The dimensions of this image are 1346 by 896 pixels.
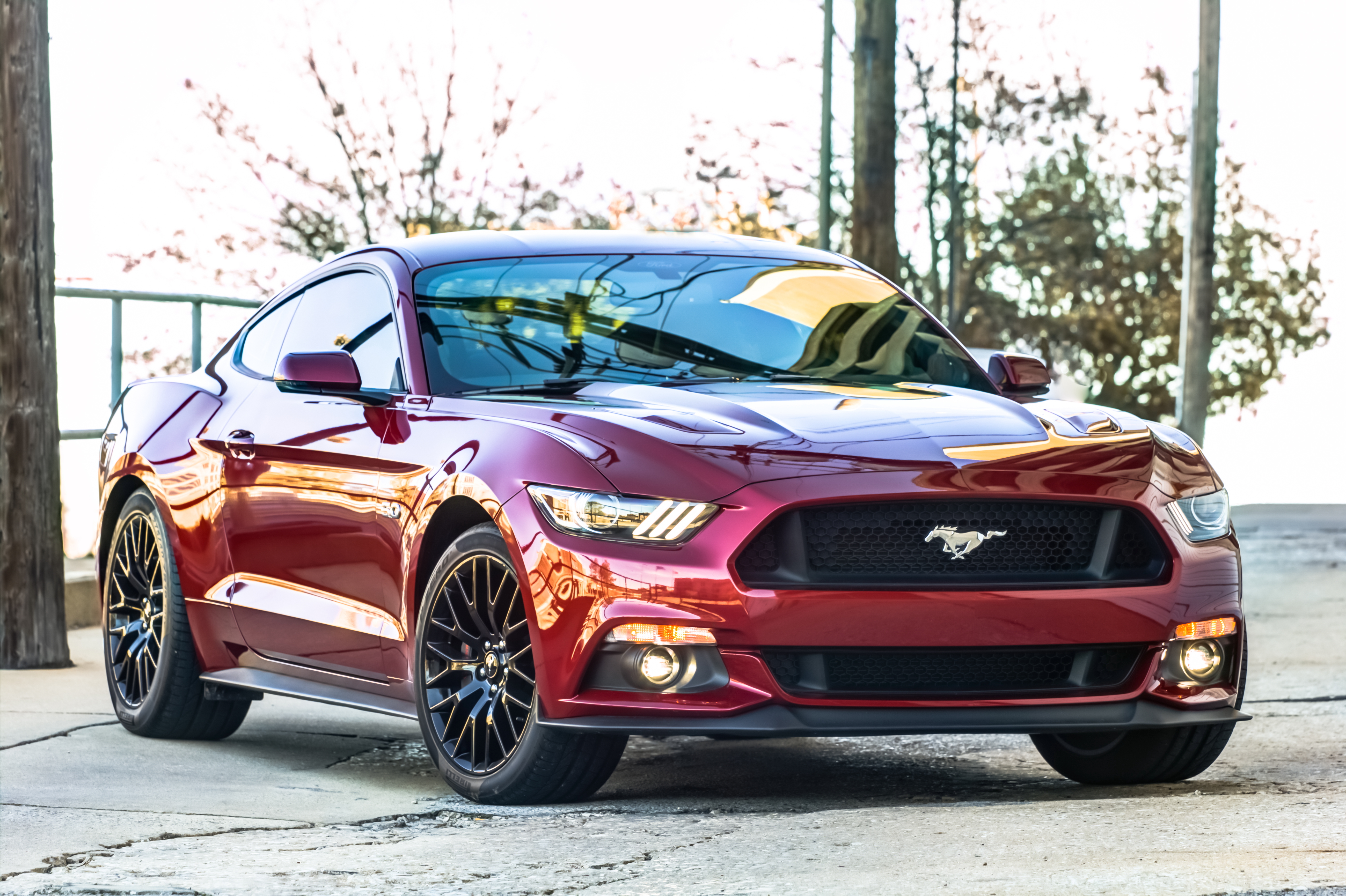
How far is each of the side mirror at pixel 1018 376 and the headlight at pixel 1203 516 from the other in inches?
39.6

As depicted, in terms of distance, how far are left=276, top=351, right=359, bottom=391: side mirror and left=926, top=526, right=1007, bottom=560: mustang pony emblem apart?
6.23ft

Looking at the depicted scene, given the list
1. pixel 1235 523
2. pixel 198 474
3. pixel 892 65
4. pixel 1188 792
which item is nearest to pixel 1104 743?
pixel 1188 792

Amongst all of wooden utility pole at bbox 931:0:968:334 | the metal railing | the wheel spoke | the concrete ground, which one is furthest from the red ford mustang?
wooden utility pole at bbox 931:0:968:334

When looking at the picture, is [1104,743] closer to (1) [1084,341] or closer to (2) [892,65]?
(2) [892,65]

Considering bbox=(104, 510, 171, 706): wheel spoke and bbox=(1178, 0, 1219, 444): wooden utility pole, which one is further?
bbox=(1178, 0, 1219, 444): wooden utility pole

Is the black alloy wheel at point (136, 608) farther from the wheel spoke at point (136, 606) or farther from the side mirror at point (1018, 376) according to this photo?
the side mirror at point (1018, 376)

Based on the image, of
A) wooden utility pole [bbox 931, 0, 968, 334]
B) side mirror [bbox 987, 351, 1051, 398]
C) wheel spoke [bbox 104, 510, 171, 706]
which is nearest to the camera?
side mirror [bbox 987, 351, 1051, 398]

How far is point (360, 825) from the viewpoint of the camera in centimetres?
540

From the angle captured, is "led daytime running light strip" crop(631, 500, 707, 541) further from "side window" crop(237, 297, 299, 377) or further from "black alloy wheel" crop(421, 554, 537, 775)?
"side window" crop(237, 297, 299, 377)

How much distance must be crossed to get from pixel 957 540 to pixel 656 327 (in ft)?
4.89

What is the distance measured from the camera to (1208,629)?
5418 mm

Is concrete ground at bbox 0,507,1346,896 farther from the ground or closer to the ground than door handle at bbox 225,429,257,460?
closer to the ground

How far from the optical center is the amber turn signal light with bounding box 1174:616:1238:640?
5.35 metres

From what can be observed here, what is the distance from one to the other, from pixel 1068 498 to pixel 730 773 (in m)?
1.77
